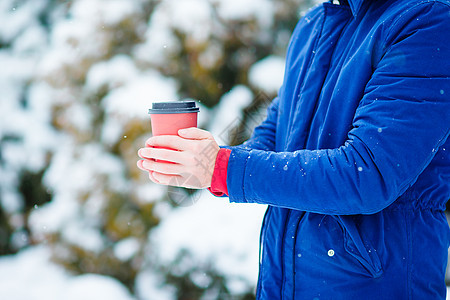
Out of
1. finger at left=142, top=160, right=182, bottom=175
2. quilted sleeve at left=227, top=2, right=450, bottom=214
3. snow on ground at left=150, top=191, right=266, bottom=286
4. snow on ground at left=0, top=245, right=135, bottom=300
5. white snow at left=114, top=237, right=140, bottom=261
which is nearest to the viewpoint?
quilted sleeve at left=227, top=2, right=450, bottom=214

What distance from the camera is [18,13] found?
3609 mm

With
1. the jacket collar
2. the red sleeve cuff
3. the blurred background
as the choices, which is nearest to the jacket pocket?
the red sleeve cuff

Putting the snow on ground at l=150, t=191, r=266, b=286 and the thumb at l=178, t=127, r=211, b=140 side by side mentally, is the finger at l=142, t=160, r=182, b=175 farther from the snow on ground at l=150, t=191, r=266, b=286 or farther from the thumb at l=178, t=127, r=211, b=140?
the snow on ground at l=150, t=191, r=266, b=286

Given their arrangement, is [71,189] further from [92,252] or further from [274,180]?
[274,180]

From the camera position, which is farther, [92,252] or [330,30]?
[92,252]

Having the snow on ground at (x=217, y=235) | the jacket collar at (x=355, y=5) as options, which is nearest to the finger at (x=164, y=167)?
the jacket collar at (x=355, y=5)

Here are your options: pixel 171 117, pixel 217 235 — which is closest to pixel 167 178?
pixel 171 117

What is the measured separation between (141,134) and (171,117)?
2084mm

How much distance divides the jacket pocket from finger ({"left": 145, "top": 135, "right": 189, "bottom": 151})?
397mm

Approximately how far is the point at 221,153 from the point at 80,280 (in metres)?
2.69

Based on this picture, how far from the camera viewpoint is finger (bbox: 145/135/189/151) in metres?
0.88

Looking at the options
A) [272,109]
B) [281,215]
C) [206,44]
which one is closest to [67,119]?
[206,44]

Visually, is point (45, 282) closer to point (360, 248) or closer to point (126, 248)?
point (126, 248)

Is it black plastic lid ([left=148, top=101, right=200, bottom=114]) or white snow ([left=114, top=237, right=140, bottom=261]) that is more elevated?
black plastic lid ([left=148, top=101, right=200, bottom=114])
